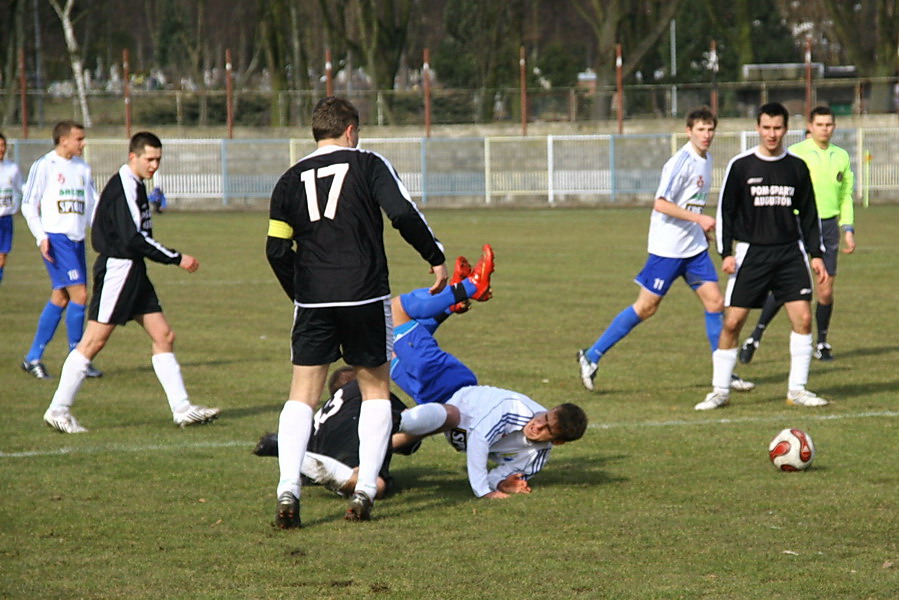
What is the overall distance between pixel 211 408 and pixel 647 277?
3524mm

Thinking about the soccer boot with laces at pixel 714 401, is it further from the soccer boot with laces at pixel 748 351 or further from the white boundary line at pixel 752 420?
the soccer boot with laces at pixel 748 351

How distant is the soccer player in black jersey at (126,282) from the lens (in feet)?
27.4

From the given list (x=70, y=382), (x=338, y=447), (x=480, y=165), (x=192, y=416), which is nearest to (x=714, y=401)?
(x=338, y=447)

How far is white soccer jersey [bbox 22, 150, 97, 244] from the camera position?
11.0m

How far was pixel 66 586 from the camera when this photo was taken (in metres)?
4.96

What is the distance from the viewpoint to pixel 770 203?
29.3ft

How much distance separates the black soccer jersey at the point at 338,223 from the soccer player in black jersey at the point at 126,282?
2710 millimetres

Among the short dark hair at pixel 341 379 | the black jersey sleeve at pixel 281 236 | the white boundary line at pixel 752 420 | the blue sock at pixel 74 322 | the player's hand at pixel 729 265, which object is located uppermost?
the black jersey sleeve at pixel 281 236

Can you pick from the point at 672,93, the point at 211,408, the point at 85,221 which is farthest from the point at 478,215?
the point at 211,408

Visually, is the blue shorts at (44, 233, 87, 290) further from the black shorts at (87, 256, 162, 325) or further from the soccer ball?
the soccer ball

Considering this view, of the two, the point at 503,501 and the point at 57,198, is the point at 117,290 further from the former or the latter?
the point at 503,501

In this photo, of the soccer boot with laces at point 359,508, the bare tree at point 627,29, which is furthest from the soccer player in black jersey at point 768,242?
the bare tree at point 627,29

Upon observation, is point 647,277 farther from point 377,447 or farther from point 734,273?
point 377,447

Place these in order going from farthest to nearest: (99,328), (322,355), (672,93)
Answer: (672,93) < (99,328) < (322,355)
